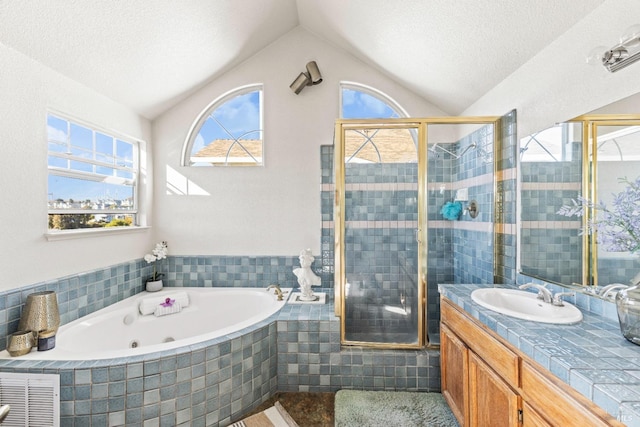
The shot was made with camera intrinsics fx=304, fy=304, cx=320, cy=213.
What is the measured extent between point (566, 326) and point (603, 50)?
1.23 m

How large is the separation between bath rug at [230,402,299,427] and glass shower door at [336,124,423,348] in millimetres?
697

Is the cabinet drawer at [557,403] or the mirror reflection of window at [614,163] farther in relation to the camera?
the mirror reflection of window at [614,163]

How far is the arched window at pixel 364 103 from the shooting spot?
3.19 meters

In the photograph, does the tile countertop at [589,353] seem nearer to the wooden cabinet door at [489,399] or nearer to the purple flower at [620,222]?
the wooden cabinet door at [489,399]

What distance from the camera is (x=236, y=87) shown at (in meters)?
3.20

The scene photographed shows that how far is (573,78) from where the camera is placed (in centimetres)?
162

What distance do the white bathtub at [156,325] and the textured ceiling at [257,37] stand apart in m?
1.80

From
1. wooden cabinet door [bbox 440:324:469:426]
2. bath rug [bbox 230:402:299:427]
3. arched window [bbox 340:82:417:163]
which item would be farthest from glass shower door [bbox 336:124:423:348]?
bath rug [bbox 230:402:299:427]

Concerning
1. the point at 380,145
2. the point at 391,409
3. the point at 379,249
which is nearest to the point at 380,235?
the point at 379,249

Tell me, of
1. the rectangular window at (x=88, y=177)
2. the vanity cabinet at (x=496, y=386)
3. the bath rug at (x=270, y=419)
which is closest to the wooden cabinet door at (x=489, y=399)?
the vanity cabinet at (x=496, y=386)

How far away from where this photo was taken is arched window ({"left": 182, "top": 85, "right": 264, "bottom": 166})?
3202mm

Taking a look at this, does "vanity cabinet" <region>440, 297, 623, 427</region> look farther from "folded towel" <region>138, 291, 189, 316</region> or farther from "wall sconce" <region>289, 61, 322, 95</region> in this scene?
"wall sconce" <region>289, 61, 322, 95</region>

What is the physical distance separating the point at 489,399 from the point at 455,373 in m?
0.44

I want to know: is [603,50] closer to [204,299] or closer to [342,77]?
[342,77]
